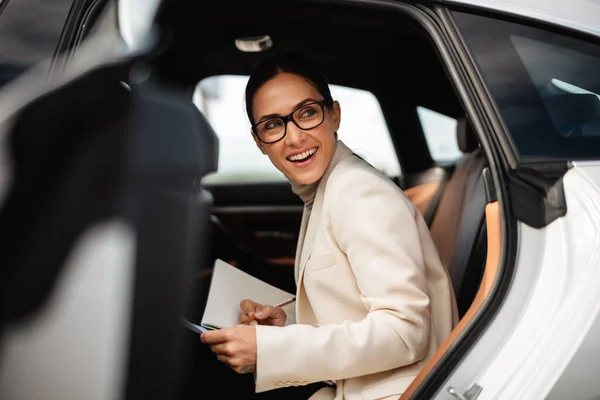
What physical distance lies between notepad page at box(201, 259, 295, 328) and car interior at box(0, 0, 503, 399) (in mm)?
54

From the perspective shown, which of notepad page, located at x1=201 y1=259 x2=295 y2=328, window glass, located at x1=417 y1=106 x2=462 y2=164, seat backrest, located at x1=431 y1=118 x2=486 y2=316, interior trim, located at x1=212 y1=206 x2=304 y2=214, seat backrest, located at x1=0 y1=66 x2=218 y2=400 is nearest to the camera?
seat backrest, located at x1=0 y1=66 x2=218 y2=400

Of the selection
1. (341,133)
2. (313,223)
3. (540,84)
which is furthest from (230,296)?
(341,133)

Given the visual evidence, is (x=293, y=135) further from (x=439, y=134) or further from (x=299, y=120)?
(x=439, y=134)

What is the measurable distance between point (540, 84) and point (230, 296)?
0.99m

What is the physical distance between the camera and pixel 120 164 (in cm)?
96

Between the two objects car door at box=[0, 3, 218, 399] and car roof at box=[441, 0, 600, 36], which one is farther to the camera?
car roof at box=[441, 0, 600, 36]

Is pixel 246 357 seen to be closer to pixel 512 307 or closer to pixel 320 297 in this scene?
pixel 320 297

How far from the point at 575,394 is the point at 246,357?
677 mm

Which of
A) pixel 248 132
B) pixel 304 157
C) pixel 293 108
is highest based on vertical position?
pixel 293 108

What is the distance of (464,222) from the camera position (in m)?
2.29

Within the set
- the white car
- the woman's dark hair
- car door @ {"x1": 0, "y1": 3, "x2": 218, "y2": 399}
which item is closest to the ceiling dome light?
the white car

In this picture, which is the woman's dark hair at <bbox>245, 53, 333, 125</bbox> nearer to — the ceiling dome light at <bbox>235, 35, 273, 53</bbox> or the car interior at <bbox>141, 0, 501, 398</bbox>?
the car interior at <bbox>141, 0, 501, 398</bbox>

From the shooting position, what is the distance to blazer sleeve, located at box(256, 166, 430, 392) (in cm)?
154

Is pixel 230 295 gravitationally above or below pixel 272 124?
below
